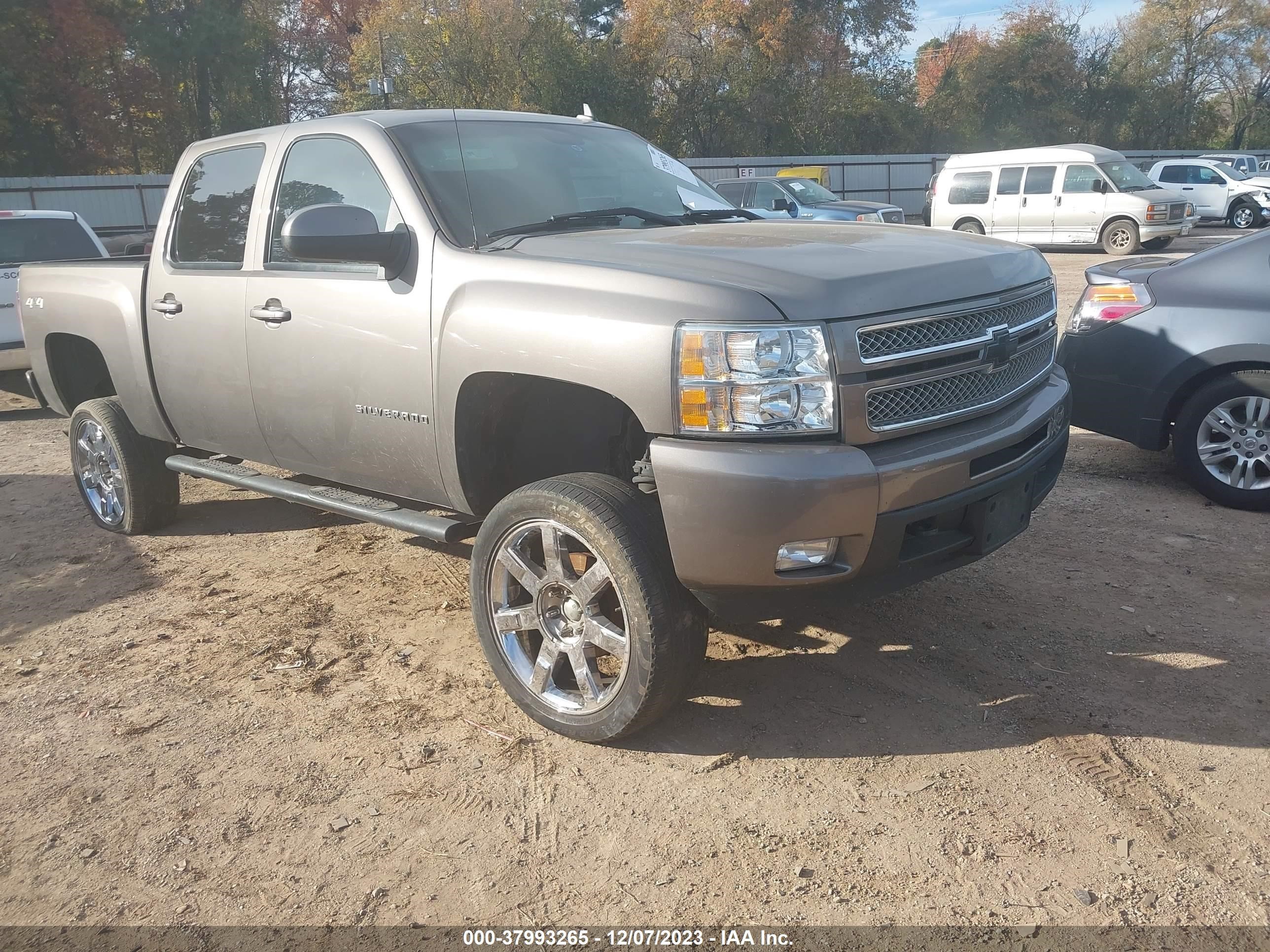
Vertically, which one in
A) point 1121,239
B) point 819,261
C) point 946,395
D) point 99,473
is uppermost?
point 819,261

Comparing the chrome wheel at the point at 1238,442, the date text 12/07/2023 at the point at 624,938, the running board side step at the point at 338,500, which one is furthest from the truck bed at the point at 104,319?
the chrome wheel at the point at 1238,442

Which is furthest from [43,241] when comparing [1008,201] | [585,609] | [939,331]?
[1008,201]

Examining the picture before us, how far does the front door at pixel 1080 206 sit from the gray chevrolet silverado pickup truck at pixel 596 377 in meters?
18.6

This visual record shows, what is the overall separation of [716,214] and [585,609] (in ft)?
6.31

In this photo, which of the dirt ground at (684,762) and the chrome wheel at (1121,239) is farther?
the chrome wheel at (1121,239)

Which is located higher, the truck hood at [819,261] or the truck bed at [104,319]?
the truck hood at [819,261]

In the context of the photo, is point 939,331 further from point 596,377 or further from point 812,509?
point 596,377

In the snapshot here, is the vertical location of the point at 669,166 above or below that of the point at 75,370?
above

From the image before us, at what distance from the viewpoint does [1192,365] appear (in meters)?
5.33

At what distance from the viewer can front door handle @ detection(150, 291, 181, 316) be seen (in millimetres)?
4746

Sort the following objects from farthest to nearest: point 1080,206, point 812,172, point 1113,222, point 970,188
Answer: point 812,172, point 970,188, point 1080,206, point 1113,222

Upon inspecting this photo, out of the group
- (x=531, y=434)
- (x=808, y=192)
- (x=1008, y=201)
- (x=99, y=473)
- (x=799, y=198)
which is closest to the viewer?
(x=531, y=434)

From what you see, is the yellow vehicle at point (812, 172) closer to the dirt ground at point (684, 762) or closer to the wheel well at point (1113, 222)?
the wheel well at point (1113, 222)

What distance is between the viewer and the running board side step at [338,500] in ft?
12.3
